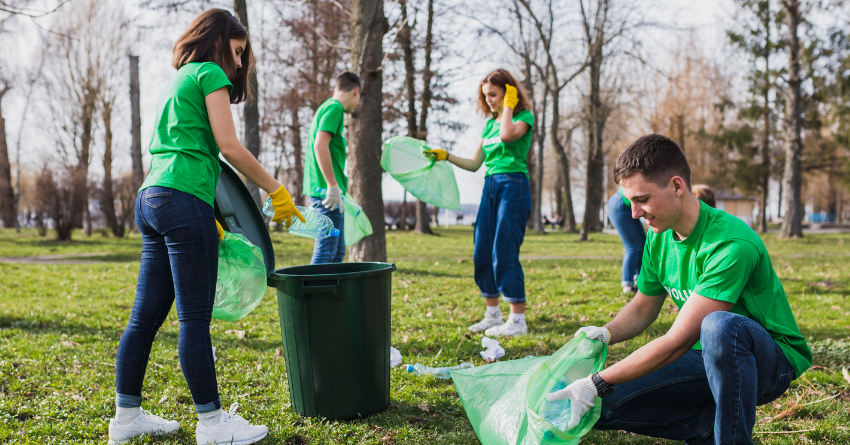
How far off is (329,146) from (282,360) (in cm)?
160

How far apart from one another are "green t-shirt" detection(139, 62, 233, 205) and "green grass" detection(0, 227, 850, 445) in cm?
110

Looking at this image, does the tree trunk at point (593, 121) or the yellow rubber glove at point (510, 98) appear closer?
the yellow rubber glove at point (510, 98)

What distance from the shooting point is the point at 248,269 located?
98.4 inches

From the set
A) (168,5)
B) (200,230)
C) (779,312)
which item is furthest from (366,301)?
(168,5)

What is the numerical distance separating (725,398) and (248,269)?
1.94 metres

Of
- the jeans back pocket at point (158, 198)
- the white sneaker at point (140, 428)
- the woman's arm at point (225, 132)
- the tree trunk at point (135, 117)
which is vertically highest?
the tree trunk at point (135, 117)

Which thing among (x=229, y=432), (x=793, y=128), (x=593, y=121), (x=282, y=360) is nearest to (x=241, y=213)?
(x=229, y=432)

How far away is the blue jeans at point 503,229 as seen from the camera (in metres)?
3.91

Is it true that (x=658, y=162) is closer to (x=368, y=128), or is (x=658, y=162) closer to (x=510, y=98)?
(x=510, y=98)

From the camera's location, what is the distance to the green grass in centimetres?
239

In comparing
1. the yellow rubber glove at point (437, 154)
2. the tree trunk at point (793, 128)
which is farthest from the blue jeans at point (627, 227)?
the tree trunk at point (793, 128)

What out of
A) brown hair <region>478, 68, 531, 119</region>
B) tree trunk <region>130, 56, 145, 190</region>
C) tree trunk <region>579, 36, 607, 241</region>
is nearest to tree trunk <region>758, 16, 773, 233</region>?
tree trunk <region>579, 36, 607, 241</region>

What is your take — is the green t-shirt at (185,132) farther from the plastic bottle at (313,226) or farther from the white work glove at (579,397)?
the white work glove at (579,397)

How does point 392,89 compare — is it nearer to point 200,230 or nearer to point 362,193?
point 362,193
